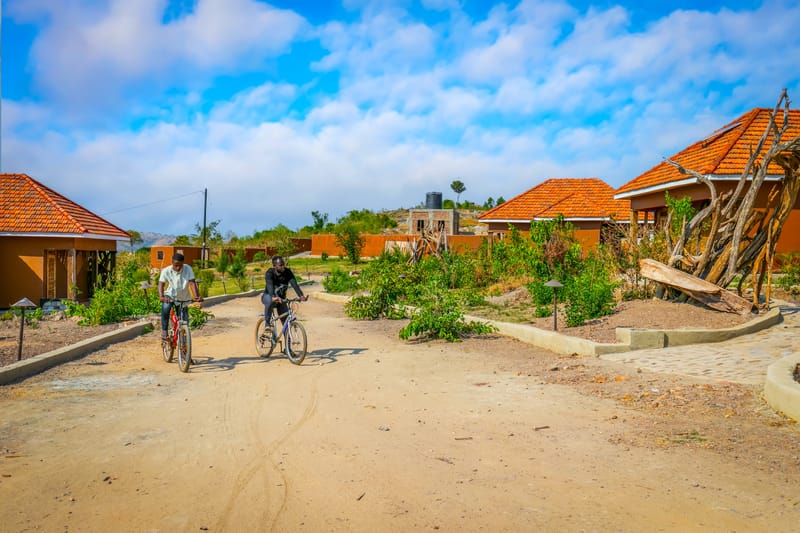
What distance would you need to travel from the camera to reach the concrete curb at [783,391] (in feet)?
19.5

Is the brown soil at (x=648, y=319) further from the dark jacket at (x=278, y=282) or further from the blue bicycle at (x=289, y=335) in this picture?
the dark jacket at (x=278, y=282)

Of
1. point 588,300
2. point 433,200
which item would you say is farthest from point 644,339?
point 433,200

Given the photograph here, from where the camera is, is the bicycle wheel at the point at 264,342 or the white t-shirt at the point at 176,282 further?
the bicycle wheel at the point at 264,342

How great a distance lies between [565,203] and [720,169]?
43.2 feet

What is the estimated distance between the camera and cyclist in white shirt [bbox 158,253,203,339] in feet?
31.8

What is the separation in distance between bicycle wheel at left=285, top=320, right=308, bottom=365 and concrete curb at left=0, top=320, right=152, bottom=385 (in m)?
3.52

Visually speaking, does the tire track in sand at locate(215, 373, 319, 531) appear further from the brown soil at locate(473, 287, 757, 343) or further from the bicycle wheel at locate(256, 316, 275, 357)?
the brown soil at locate(473, 287, 757, 343)

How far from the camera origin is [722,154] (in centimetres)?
1764

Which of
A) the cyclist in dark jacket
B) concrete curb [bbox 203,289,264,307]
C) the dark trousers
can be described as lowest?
concrete curb [bbox 203,289,264,307]

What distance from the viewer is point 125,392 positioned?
26.1ft

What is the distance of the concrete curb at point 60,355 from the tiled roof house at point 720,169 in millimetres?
14169

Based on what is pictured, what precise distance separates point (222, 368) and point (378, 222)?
54.5 metres

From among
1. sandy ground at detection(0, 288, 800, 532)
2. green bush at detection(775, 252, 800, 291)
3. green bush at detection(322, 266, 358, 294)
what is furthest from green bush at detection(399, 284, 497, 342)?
green bush at detection(322, 266, 358, 294)

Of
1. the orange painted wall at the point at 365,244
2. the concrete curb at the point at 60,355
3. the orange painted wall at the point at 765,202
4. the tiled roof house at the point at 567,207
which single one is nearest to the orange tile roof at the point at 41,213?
the concrete curb at the point at 60,355
